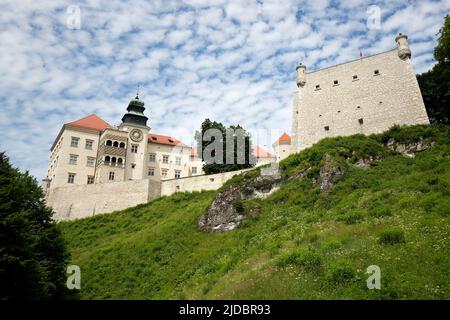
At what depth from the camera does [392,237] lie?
558 inches

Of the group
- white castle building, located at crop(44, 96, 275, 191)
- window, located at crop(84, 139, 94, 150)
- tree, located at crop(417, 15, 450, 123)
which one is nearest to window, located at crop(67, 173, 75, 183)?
white castle building, located at crop(44, 96, 275, 191)

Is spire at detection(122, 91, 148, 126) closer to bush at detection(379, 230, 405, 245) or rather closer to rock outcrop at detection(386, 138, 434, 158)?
rock outcrop at detection(386, 138, 434, 158)

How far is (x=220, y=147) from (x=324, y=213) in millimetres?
32035

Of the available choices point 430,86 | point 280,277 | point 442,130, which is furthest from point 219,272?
point 430,86

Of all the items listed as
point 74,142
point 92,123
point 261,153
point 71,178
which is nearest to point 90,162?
point 71,178

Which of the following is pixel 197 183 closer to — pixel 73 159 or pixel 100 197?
pixel 100 197

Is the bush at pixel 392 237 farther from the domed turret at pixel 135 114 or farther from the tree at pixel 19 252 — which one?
the domed turret at pixel 135 114

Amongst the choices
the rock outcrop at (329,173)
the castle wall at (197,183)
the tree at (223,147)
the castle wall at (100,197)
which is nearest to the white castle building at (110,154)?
the castle wall at (100,197)

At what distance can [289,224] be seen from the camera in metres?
21.2

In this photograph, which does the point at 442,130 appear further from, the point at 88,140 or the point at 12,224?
the point at 88,140

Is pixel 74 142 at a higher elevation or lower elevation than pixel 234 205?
higher

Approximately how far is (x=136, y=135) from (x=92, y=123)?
7.49 meters

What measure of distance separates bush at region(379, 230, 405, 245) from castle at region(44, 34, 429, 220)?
68.2 feet

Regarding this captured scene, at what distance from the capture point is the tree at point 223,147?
50.2 meters
